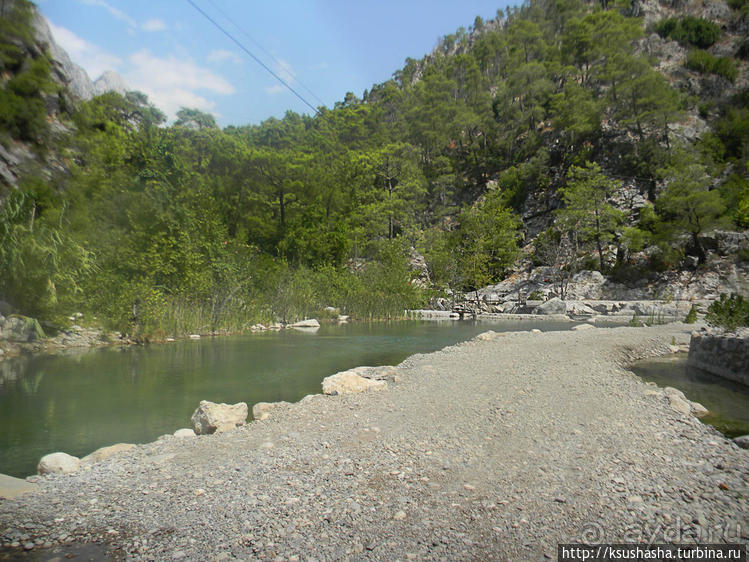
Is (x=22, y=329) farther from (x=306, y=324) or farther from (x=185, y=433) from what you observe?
(x=306, y=324)

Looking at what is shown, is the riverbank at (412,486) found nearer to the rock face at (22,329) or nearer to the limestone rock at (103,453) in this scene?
the limestone rock at (103,453)

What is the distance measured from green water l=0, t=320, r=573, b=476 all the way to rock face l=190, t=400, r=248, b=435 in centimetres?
68

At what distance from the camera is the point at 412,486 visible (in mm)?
3049

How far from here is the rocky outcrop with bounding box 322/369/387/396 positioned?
605 centimetres

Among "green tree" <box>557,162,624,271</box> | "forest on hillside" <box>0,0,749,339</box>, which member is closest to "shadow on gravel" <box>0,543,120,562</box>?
"forest on hillside" <box>0,0,749,339</box>

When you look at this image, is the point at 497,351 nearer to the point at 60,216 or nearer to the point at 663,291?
the point at 60,216

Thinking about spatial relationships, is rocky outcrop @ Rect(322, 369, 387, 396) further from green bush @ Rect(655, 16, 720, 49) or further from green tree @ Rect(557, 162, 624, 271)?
green bush @ Rect(655, 16, 720, 49)

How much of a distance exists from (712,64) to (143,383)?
54609mm

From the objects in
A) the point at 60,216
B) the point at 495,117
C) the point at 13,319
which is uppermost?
the point at 495,117

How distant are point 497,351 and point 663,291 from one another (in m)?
22.2

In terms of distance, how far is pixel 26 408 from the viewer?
5.96 m

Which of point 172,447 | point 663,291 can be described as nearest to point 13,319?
point 172,447

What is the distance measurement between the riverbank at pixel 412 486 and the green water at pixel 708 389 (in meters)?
0.74

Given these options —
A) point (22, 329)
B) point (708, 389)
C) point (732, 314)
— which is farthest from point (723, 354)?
point (22, 329)
